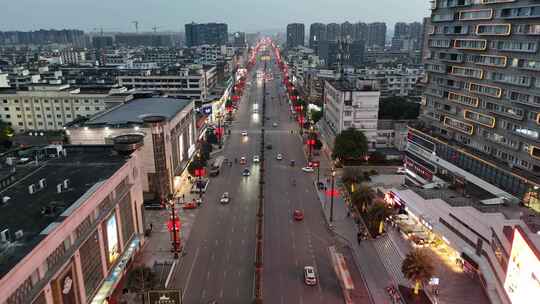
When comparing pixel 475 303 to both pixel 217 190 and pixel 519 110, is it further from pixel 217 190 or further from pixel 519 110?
pixel 217 190

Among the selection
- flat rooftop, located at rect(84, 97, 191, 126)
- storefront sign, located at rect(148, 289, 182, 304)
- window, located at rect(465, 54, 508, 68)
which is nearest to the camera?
storefront sign, located at rect(148, 289, 182, 304)

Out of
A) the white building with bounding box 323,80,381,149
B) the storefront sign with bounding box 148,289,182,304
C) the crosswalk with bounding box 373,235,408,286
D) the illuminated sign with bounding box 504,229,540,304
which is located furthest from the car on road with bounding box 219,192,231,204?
the illuminated sign with bounding box 504,229,540,304

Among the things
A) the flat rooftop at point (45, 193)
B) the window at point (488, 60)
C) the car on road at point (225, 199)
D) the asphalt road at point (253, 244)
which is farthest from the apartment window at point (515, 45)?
the flat rooftop at point (45, 193)

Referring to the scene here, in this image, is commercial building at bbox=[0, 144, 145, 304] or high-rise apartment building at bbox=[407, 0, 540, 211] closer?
commercial building at bbox=[0, 144, 145, 304]

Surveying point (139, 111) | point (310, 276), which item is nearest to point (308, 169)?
point (139, 111)

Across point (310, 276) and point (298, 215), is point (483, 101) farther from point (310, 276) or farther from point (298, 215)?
point (310, 276)

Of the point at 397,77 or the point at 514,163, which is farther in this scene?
the point at 397,77

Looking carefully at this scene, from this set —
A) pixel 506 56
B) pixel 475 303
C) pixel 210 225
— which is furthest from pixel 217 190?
pixel 506 56

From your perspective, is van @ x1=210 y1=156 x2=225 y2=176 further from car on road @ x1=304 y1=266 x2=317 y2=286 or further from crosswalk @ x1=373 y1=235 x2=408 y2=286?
car on road @ x1=304 y1=266 x2=317 y2=286
